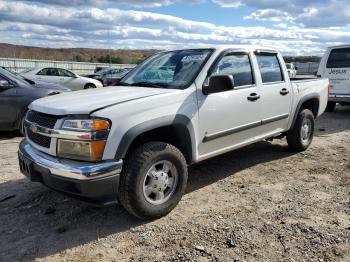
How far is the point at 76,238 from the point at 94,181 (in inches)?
26.8

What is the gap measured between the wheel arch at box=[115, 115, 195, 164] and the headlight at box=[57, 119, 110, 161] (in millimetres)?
179

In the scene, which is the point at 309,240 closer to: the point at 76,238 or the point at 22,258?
the point at 76,238

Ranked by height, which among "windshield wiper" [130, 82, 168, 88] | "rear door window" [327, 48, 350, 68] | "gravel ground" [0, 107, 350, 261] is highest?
"rear door window" [327, 48, 350, 68]

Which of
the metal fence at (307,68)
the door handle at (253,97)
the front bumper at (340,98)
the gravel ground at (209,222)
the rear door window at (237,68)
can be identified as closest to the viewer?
the gravel ground at (209,222)

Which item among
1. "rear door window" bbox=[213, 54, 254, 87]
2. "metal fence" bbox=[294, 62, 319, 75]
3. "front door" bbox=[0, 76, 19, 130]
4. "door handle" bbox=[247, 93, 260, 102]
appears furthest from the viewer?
"metal fence" bbox=[294, 62, 319, 75]

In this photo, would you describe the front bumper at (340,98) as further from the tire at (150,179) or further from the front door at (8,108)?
the front door at (8,108)

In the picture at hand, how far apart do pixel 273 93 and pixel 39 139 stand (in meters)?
3.28

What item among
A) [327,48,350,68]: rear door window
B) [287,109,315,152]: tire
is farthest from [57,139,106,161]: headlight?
[327,48,350,68]: rear door window

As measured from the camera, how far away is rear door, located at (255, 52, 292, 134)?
538 cm

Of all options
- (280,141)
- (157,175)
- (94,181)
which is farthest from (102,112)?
(280,141)

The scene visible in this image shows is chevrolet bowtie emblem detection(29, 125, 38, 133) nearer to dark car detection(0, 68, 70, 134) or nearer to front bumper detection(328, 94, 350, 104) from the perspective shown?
dark car detection(0, 68, 70, 134)

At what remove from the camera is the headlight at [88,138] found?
11.3 feet

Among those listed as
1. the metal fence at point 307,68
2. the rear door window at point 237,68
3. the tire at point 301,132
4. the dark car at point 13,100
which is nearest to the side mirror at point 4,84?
the dark car at point 13,100

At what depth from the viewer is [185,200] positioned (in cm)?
454
